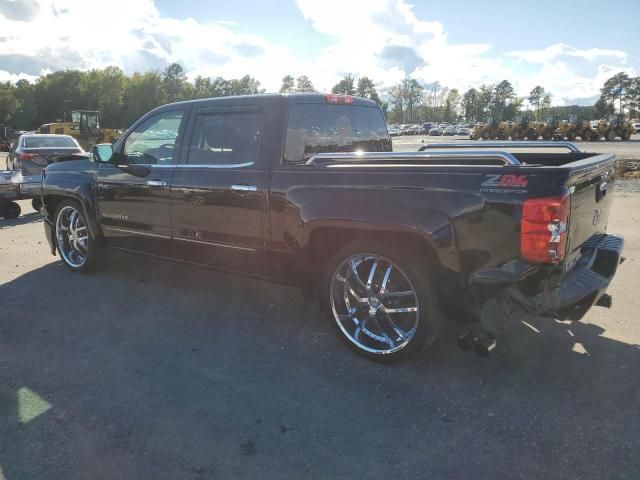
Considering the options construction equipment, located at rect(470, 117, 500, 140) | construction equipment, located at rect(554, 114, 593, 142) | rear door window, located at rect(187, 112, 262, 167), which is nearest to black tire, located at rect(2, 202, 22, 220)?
Answer: rear door window, located at rect(187, 112, 262, 167)

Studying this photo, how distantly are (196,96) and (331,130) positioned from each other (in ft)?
396

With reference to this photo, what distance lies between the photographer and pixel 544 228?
2750 mm

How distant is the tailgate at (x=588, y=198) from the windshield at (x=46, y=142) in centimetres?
1376

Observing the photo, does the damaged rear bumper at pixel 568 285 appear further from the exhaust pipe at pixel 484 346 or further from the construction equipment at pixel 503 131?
the construction equipment at pixel 503 131

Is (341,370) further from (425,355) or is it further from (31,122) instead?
(31,122)

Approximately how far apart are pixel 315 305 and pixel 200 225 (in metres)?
1.32

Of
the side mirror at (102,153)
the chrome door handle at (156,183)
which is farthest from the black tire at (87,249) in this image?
the chrome door handle at (156,183)

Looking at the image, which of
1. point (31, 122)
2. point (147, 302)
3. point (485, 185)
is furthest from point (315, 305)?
point (31, 122)

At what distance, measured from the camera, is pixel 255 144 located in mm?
4098

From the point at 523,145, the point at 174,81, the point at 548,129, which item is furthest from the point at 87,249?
the point at 174,81

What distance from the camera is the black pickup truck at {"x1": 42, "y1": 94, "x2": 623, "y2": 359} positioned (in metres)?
2.91

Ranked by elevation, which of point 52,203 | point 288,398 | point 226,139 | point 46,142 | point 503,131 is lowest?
point 288,398

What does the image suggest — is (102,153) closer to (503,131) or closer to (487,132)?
(503,131)

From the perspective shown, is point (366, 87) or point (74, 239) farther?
point (366, 87)
